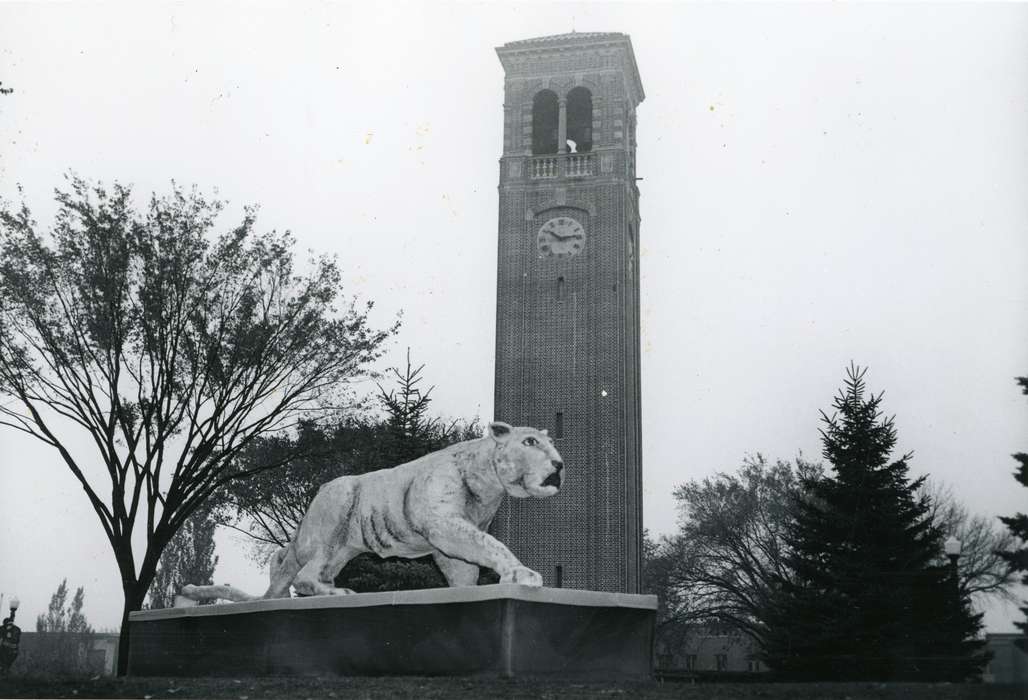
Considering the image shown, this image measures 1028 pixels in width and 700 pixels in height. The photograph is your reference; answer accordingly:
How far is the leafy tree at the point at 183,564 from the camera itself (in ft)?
151

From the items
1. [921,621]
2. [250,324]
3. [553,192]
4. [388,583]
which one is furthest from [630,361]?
[250,324]

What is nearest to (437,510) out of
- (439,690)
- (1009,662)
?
(439,690)

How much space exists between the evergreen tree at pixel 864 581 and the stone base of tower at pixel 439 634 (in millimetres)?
10999

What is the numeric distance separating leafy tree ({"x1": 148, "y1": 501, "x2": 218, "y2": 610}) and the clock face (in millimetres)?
17221

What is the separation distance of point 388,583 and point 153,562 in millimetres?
10403

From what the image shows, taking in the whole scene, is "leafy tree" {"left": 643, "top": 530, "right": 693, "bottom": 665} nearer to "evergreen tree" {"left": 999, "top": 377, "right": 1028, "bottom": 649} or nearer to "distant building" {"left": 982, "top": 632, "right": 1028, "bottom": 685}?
"evergreen tree" {"left": 999, "top": 377, "right": 1028, "bottom": 649}

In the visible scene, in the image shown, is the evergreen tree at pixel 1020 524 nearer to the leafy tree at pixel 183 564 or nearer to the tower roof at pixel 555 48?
the tower roof at pixel 555 48

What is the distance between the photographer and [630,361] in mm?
41438

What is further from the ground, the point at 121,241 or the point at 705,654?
the point at 121,241

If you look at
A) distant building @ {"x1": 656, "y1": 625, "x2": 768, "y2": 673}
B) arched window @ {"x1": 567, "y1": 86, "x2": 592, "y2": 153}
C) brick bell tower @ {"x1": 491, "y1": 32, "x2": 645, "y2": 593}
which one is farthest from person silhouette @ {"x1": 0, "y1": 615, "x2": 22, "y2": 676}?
distant building @ {"x1": 656, "y1": 625, "x2": 768, "y2": 673}

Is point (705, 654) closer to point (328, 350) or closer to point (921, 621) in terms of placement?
point (921, 621)

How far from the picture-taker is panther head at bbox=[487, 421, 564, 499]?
11367 millimetres

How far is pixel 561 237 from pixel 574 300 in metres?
2.40

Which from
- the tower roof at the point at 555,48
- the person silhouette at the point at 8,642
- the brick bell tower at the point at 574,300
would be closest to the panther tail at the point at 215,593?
the person silhouette at the point at 8,642
